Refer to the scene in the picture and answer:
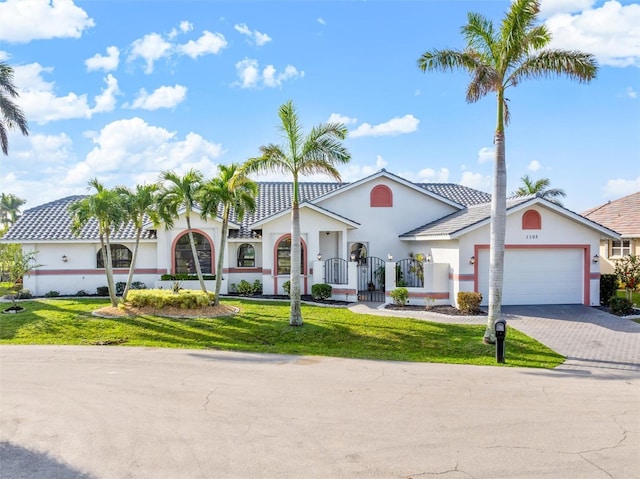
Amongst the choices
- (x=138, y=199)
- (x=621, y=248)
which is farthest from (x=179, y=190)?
(x=621, y=248)

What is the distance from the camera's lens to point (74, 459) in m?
6.76

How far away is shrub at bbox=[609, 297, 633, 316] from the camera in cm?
1852

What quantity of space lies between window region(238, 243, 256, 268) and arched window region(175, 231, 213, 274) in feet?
4.98

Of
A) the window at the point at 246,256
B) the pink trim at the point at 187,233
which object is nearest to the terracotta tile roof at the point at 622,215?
the window at the point at 246,256

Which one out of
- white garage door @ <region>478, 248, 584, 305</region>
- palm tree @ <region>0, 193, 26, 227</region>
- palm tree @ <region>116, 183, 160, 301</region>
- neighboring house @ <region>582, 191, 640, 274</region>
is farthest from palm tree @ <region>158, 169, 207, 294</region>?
palm tree @ <region>0, 193, 26, 227</region>

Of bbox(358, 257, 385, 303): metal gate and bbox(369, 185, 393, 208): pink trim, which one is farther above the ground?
bbox(369, 185, 393, 208): pink trim

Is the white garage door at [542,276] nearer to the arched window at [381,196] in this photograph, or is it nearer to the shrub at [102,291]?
the arched window at [381,196]

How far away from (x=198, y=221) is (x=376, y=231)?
355 inches

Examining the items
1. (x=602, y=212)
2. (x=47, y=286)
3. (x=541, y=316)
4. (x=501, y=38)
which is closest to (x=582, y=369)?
(x=541, y=316)

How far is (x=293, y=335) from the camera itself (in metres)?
15.4

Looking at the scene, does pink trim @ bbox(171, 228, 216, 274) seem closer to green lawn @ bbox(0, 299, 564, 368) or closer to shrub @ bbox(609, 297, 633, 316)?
green lawn @ bbox(0, 299, 564, 368)

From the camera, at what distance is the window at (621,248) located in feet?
94.4

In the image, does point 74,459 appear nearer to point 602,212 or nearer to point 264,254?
point 264,254

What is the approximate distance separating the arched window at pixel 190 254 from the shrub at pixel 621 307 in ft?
58.0
